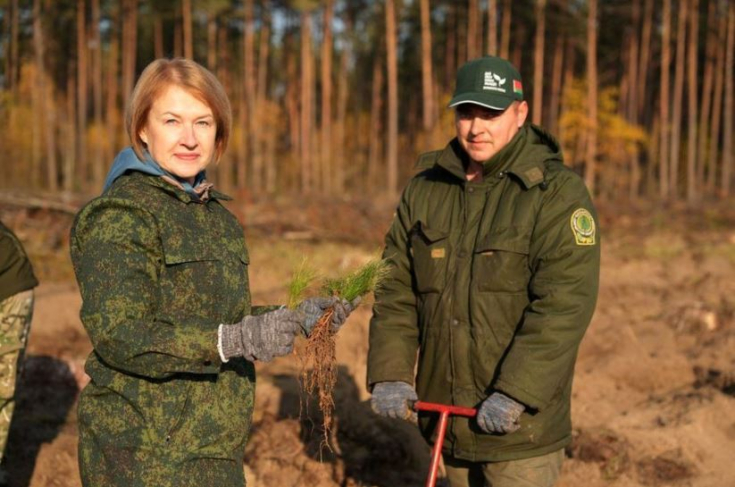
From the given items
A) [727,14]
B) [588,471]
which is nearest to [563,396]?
[588,471]

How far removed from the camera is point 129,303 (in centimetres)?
211

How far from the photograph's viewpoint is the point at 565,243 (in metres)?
3.00

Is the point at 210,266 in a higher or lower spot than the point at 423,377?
higher

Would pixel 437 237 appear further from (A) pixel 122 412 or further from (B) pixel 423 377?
(A) pixel 122 412

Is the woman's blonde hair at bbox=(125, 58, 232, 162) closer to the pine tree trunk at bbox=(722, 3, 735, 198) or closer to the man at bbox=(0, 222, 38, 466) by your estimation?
the man at bbox=(0, 222, 38, 466)

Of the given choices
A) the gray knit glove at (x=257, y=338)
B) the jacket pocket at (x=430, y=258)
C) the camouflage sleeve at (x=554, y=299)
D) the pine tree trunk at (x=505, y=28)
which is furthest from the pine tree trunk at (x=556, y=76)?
the gray knit glove at (x=257, y=338)

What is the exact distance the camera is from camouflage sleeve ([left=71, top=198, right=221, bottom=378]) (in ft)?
6.87

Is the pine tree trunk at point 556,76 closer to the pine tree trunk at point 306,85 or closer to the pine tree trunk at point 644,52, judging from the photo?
the pine tree trunk at point 644,52

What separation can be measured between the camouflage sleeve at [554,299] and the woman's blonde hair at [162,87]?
1.37 meters

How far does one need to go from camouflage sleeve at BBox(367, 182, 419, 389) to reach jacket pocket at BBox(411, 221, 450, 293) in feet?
0.30

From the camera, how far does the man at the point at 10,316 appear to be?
3.97m

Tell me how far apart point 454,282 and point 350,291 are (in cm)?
55

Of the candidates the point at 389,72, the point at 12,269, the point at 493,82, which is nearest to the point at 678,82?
the point at 389,72

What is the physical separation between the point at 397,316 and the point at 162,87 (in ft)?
5.04
